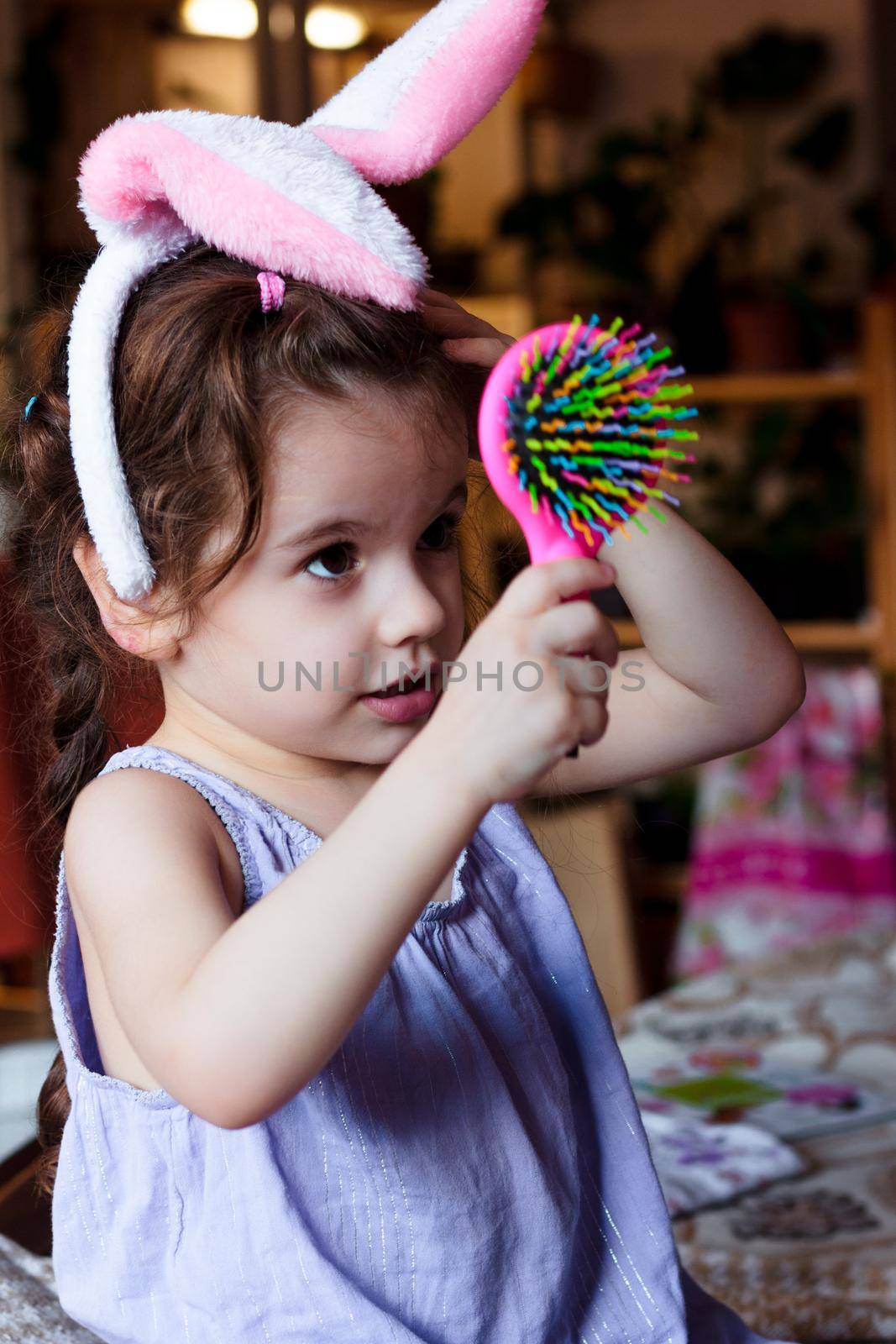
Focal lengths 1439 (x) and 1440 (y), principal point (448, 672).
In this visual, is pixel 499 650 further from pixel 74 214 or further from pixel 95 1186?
pixel 74 214

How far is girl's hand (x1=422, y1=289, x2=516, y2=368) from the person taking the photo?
667 mm

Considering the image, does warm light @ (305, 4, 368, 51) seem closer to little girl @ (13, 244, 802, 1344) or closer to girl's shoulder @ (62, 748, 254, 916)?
little girl @ (13, 244, 802, 1344)

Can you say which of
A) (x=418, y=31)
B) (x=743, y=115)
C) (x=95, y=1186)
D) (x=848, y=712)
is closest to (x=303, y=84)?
(x=743, y=115)

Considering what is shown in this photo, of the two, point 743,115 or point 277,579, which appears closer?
point 277,579

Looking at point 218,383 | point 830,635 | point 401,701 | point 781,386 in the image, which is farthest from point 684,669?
point 781,386

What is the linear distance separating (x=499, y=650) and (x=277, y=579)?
0.14 m

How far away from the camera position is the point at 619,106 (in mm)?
3250

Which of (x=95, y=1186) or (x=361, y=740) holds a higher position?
(x=361, y=740)

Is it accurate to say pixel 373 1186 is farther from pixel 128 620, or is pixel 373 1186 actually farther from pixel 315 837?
pixel 128 620

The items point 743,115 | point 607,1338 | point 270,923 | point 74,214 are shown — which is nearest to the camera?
point 270,923

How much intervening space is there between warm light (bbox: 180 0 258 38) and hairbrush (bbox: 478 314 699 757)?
2.21 metres

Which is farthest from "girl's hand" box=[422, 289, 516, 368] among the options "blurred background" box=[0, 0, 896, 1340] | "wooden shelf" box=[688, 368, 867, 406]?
"wooden shelf" box=[688, 368, 867, 406]

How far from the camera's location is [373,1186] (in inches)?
24.8

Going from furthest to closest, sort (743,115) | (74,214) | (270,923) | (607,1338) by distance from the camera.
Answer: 1. (743,115)
2. (74,214)
3. (607,1338)
4. (270,923)
